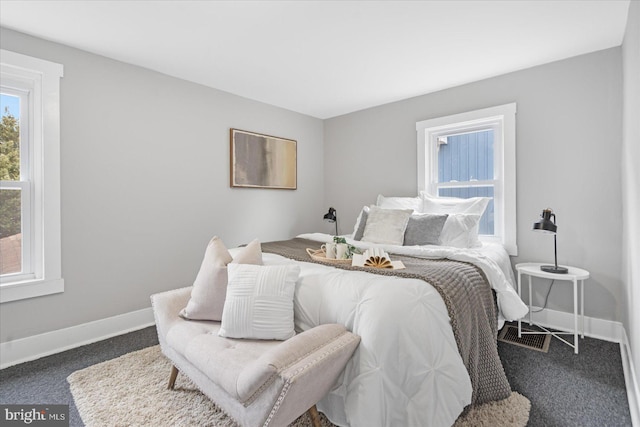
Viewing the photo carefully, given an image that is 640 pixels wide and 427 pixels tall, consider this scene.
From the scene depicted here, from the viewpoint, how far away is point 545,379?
76.5 inches

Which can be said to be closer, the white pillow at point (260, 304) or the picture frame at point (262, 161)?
the white pillow at point (260, 304)

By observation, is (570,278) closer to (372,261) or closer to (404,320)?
(372,261)

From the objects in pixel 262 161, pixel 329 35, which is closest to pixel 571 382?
pixel 329 35

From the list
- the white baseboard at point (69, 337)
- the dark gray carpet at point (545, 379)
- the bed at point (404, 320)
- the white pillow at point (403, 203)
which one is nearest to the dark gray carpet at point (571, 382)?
the dark gray carpet at point (545, 379)

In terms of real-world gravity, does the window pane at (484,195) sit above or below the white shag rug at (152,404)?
above

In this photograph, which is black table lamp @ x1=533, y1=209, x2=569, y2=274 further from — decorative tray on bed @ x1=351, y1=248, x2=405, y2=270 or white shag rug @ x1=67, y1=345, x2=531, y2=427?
decorative tray on bed @ x1=351, y1=248, x2=405, y2=270

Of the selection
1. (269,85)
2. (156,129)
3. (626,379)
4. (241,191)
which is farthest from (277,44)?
(626,379)

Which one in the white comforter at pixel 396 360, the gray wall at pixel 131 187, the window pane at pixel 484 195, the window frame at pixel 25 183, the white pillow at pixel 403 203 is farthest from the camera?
the white pillow at pixel 403 203

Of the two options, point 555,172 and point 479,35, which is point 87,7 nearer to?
point 479,35

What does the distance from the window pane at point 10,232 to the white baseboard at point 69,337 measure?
0.54 meters

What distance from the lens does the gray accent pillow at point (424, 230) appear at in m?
2.73

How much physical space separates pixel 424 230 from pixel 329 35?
1.77 metres

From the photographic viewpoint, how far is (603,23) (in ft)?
7.16

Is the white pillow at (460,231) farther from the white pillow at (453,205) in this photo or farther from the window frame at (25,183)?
the window frame at (25,183)
